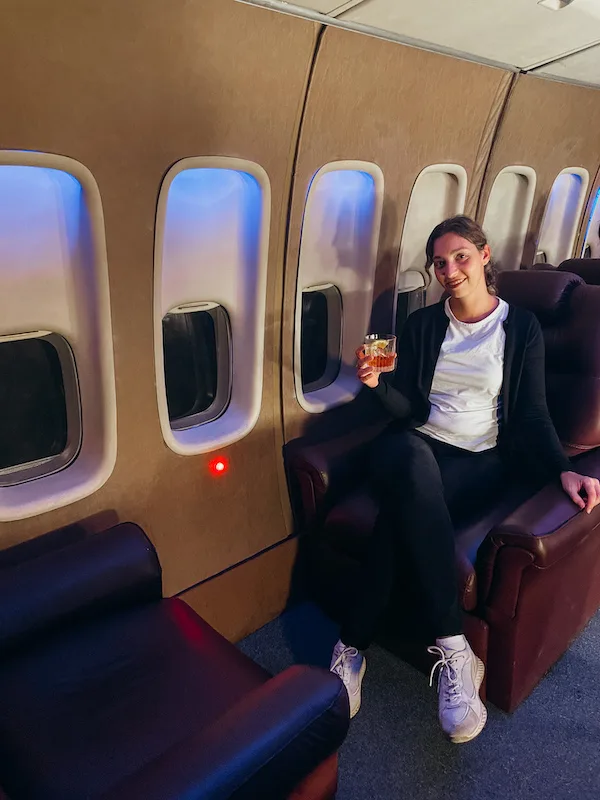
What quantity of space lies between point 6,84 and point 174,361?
1233 mm

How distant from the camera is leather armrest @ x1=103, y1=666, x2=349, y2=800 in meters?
1.21

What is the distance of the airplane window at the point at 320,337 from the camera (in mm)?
3073

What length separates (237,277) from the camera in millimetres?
2461

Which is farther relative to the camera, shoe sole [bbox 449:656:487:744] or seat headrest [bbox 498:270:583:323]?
seat headrest [bbox 498:270:583:323]

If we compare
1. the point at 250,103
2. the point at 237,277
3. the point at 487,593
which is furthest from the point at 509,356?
the point at 250,103

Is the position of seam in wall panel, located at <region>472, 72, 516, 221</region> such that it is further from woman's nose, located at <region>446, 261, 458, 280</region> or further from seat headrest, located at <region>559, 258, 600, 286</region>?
woman's nose, located at <region>446, 261, 458, 280</region>

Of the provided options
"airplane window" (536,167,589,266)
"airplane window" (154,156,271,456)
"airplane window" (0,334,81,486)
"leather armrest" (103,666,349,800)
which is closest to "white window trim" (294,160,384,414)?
"airplane window" (154,156,271,456)

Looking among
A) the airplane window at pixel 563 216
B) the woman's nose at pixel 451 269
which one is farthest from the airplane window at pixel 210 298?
the airplane window at pixel 563 216

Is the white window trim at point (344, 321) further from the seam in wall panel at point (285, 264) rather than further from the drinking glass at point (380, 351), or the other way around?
the drinking glass at point (380, 351)

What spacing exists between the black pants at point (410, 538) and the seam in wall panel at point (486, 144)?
5.57 ft

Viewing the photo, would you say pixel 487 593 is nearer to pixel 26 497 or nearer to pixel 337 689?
pixel 337 689

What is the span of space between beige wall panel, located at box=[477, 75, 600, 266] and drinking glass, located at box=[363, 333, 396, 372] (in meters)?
1.66

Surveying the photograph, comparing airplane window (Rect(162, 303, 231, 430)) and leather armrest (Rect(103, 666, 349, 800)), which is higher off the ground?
airplane window (Rect(162, 303, 231, 430))

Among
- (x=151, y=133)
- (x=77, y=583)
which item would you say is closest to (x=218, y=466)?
(x=77, y=583)
